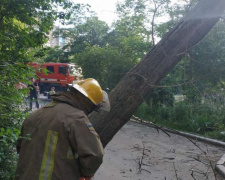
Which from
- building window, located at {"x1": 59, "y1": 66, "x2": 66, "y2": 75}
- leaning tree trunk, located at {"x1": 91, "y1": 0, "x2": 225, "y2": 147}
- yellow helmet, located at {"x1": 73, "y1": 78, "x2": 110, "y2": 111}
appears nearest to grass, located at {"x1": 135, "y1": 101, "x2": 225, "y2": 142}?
leaning tree trunk, located at {"x1": 91, "y1": 0, "x2": 225, "y2": 147}

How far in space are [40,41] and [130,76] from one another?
9.27ft

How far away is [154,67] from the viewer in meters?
3.12

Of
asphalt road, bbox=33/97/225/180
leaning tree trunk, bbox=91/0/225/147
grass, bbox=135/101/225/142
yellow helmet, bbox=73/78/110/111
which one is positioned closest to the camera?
yellow helmet, bbox=73/78/110/111

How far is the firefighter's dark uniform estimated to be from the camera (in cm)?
231

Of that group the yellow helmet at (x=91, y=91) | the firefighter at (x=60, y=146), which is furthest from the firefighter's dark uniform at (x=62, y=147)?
the yellow helmet at (x=91, y=91)

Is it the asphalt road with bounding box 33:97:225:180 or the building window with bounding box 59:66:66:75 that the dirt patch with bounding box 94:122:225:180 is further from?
the building window with bounding box 59:66:66:75

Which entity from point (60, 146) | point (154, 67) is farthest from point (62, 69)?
point (60, 146)

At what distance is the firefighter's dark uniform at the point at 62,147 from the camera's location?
2.31m

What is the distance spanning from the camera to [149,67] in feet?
10.3

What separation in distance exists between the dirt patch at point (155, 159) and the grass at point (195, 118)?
3.52 feet

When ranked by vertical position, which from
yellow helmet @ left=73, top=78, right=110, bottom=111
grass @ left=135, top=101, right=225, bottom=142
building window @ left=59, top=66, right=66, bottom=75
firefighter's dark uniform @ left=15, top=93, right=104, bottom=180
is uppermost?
yellow helmet @ left=73, top=78, right=110, bottom=111

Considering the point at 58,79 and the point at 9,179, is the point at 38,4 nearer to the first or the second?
the point at 9,179

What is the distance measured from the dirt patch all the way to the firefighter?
251 cm

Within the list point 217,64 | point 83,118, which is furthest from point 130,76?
point 217,64
